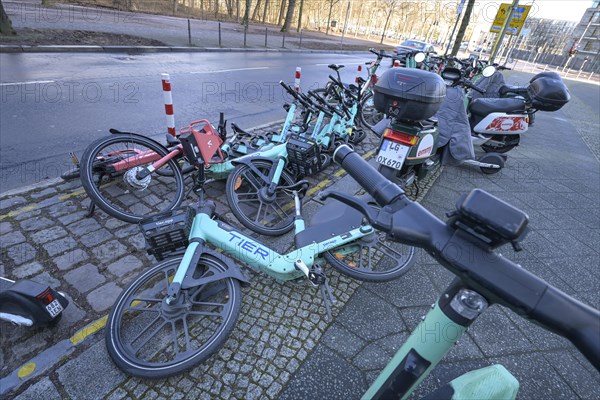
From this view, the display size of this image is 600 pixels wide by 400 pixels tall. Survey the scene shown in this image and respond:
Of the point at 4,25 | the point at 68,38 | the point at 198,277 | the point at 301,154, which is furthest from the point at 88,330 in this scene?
the point at 68,38

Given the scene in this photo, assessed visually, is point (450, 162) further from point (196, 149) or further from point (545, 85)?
point (196, 149)

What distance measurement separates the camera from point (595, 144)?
8836 mm

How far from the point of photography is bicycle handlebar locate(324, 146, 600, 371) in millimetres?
688

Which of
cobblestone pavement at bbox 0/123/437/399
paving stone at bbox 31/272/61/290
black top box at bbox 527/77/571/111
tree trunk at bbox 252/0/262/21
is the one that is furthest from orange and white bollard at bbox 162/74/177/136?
tree trunk at bbox 252/0/262/21

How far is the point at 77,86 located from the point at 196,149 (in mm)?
5483

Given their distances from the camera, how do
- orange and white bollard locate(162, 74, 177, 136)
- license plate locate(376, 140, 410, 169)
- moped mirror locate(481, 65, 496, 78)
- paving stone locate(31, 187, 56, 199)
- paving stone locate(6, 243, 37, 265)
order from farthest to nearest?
1. moped mirror locate(481, 65, 496, 78)
2. orange and white bollard locate(162, 74, 177, 136)
3. license plate locate(376, 140, 410, 169)
4. paving stone locate(31, 187, 56, 199)
5. paving stone locate(6, 243, 37, 265)

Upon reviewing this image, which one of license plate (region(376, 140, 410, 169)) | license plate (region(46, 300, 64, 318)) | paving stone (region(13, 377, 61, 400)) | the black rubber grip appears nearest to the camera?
the black rubber grip

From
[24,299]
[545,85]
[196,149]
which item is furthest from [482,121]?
[24,299]

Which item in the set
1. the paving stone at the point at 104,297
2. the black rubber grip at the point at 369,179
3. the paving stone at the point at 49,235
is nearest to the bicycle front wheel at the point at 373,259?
the black rubber grip at the point at 369,179

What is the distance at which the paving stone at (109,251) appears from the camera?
2.65m

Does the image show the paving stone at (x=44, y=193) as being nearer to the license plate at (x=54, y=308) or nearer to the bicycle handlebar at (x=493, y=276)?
the license plate at (x=54, y=308)

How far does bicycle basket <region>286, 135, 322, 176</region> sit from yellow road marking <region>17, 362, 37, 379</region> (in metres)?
2.76

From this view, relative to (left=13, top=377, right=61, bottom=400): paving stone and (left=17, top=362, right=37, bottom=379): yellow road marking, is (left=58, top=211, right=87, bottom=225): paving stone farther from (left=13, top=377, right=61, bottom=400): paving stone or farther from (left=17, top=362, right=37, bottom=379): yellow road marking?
(left=13, top=377, right=61, bottom=400): paving stone

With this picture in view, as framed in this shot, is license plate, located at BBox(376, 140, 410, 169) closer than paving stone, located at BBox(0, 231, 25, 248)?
No
